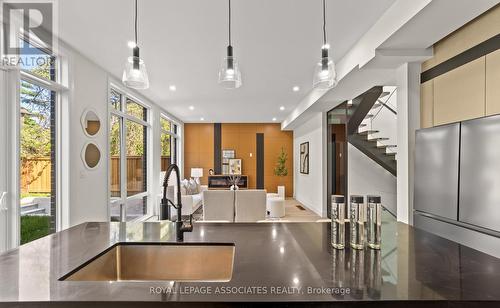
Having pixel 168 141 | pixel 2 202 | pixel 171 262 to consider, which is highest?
pixel 168 141

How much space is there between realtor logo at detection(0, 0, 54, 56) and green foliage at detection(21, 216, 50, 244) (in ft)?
5.52

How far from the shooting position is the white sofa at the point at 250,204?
475 centimetres

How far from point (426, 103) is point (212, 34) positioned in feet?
8.14

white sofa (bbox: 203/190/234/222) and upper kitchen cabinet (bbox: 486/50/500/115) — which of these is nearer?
upper kitchen cabinet (bbox: 486/50/500/115)

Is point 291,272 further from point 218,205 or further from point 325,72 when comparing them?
point 218,205

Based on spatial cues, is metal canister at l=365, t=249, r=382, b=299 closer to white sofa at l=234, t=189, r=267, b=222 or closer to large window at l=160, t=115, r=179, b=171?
white sofa at l=234, t=189, r=267, b=222

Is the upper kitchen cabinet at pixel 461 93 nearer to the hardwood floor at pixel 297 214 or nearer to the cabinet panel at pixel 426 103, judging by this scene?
the cabinet panel at pixel 426 103

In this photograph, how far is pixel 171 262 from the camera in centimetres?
148

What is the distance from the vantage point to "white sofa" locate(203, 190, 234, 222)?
15.5ft

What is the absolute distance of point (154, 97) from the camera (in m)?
6.18

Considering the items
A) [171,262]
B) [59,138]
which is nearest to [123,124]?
[59,138]

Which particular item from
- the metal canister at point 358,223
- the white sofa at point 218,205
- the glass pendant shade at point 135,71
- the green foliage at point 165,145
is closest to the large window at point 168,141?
the green foliage at point 165,145

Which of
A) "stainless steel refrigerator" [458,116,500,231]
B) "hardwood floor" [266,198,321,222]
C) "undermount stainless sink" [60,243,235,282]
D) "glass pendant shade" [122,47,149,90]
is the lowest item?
"hardwood floor" [266,198,321,222]

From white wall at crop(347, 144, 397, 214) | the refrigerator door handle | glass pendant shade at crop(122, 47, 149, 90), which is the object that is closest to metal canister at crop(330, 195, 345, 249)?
glass pendant shade at crop(122, 47, 149, 90)
